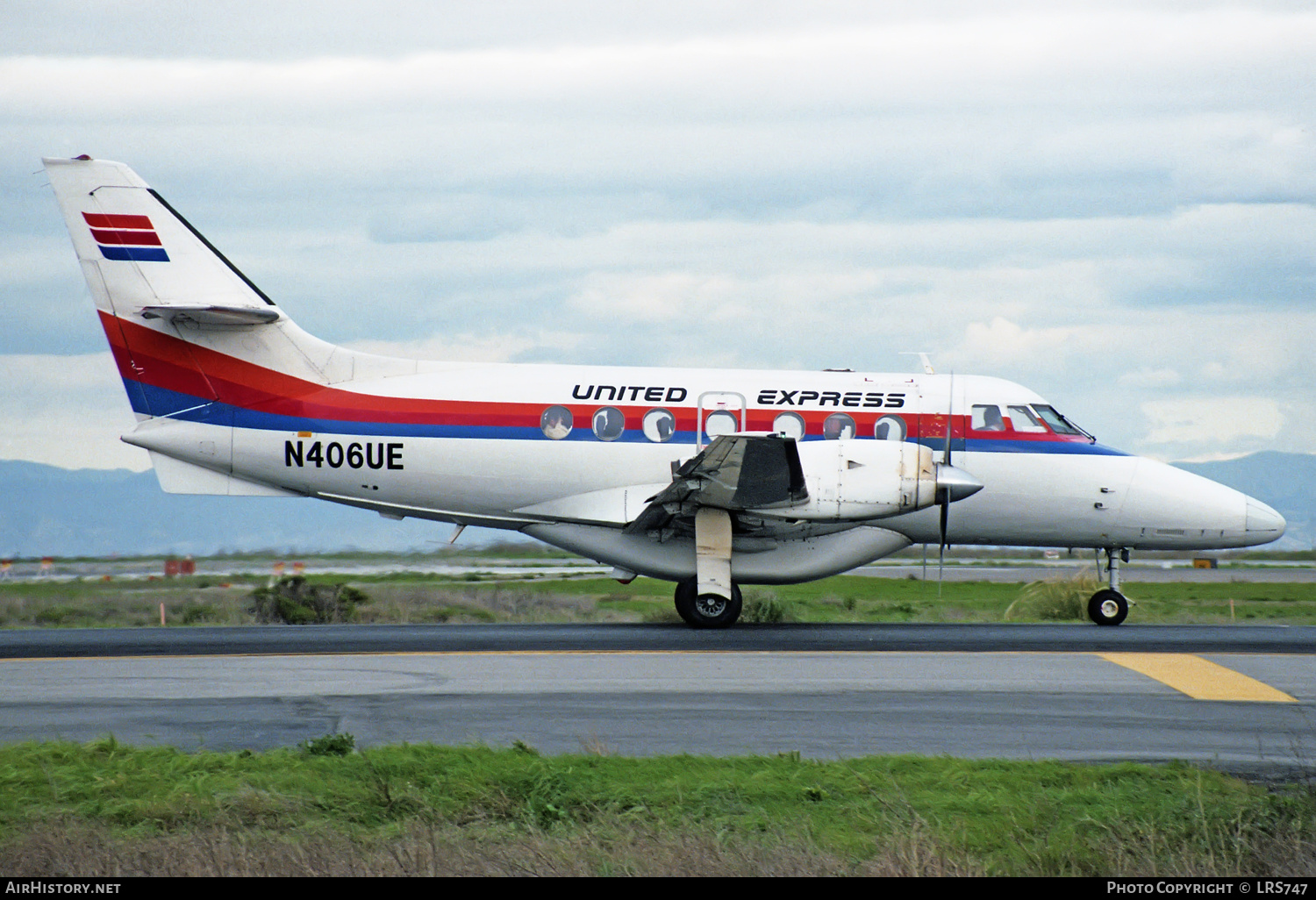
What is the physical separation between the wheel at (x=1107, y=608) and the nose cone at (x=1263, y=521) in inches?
93.1

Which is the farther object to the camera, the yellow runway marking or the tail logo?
the tail logo

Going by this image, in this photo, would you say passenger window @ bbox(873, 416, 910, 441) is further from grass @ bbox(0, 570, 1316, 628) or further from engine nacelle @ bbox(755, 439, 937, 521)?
grass @ bbox(0, 570, 1316, 628)

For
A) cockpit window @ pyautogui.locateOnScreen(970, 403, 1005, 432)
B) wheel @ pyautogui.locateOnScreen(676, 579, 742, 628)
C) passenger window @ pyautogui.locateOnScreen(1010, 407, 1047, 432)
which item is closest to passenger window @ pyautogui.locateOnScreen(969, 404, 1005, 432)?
cockpit window @ pyautogui.locateOnScreen(970, 403, 1005, 432)

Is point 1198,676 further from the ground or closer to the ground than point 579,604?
further from the ground

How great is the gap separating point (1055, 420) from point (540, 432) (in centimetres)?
815

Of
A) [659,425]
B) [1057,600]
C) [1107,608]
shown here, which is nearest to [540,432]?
[659,425]

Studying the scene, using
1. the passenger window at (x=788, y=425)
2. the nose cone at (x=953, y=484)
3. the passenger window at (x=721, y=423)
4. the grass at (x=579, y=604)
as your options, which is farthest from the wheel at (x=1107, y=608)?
the passenger window at (x=721, y=423)

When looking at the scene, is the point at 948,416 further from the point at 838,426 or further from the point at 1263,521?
the point at 1263,521

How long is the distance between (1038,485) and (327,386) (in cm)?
1118

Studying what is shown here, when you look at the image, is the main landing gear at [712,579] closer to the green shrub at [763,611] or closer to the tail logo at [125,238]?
the green shrub at [763,611]

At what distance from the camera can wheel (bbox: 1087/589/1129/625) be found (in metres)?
19.2

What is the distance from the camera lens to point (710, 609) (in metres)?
18.1

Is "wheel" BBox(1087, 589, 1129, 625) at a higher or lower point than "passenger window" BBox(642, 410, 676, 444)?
lower

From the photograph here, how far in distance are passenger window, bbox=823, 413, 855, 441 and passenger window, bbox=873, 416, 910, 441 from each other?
39 centimetres
